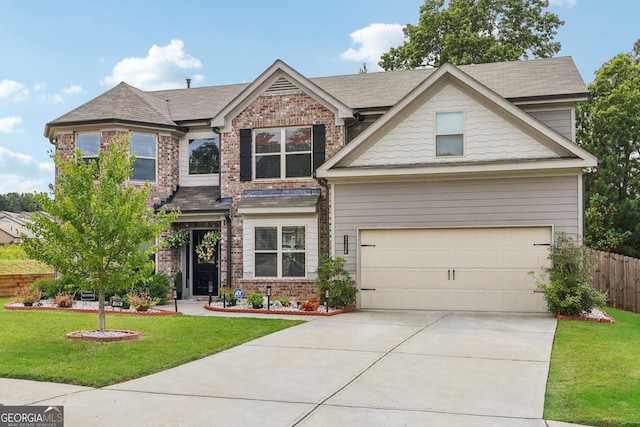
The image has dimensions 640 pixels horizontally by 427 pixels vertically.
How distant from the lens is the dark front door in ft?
62.3

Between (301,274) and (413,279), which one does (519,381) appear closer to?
(413,279)

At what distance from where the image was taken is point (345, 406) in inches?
261

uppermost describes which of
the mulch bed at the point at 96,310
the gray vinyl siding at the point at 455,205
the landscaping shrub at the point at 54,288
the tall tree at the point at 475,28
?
the tall tree at the point at 475,28

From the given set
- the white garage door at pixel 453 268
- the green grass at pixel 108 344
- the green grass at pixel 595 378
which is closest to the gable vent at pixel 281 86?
the white garage door at pixel 453 268

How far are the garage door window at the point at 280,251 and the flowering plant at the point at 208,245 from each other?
1.53 meters

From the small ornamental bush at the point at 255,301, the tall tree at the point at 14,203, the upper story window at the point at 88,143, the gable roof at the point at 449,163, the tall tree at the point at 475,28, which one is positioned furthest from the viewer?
the tall tree at the point at 14,203

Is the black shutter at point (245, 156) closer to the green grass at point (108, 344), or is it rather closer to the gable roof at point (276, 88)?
the gable roof at point (276, 88)

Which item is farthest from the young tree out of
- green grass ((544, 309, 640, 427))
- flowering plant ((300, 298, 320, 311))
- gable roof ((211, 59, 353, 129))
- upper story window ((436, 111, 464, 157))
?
gable roof ((211, 59, 353, 129))

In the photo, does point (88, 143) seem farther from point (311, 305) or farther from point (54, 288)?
point (311, 305)

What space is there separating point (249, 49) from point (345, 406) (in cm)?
1800

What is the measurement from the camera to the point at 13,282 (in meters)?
19.9

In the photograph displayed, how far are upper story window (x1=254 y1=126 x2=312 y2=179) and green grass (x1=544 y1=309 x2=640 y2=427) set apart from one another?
866cm

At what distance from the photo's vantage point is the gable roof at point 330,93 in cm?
1739

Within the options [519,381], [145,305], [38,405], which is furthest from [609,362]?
[145,305]
